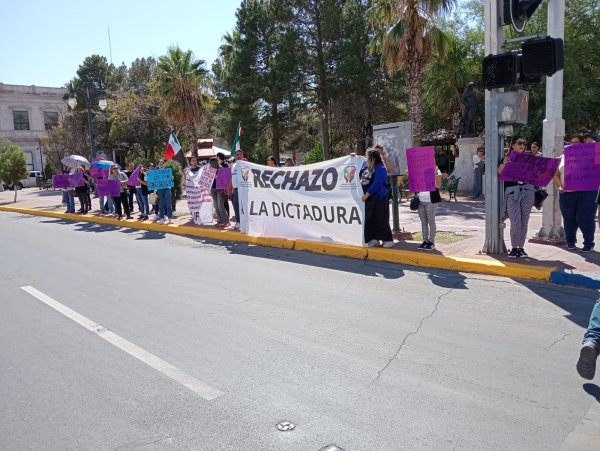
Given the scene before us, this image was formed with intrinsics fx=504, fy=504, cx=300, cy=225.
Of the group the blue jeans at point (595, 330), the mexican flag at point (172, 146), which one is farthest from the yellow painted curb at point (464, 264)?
the mexican flag at point (172, 146)

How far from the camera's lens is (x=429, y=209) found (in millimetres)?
8664

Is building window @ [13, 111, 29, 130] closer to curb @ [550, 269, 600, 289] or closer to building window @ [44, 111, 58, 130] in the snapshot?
building window @ [44, 111, 58, 130]

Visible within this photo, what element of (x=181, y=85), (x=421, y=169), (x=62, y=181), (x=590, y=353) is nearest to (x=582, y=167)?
(x=421, y=169)

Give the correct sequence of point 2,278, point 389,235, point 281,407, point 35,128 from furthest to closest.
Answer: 1. point 35,128
2. point 389,235
3. point 2,278
4. point 281,407

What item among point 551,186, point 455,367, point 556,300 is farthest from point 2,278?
point 551,186

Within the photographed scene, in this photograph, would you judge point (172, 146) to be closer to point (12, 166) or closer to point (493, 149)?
point (493, 149)

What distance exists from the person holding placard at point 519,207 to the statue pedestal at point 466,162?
38.3ft

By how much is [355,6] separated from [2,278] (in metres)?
23.2

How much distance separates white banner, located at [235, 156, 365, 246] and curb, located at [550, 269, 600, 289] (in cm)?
335

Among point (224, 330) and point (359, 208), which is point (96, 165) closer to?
point (359, 208)

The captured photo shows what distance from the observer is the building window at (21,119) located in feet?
215

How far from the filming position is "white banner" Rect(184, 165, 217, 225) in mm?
13195

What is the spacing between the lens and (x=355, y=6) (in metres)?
26.5

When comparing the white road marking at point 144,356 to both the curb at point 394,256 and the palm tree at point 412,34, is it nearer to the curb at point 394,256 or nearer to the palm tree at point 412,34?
the curb at point 394,256
